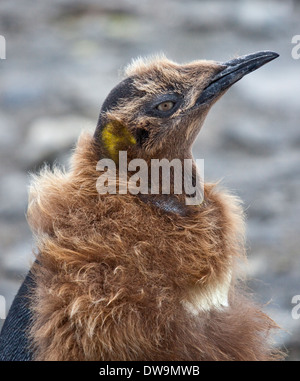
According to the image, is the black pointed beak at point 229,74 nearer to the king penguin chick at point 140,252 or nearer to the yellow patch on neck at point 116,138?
the king penguin chick at point 140,252

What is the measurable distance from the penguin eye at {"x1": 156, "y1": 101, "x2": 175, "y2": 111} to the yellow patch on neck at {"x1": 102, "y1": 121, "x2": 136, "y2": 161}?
0.08 m

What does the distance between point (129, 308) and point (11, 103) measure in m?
2.62

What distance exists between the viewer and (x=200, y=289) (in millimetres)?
1318

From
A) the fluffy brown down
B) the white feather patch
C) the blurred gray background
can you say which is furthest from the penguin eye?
the blurred gray background

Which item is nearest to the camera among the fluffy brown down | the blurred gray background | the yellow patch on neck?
the fluffy brown down

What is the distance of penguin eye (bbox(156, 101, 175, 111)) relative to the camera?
1.41 meters

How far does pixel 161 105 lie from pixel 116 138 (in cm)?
12

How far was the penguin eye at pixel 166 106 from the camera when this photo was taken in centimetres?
141

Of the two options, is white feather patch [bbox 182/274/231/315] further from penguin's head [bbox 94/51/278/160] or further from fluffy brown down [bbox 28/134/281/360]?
penguin's head [bbox 94/51/278/160]

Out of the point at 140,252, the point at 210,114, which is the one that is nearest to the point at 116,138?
the point at 140,252

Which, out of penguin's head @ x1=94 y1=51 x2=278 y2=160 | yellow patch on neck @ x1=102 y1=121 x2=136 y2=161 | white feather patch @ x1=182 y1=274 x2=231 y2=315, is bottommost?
white feather patch @ x1=182 y1=274 x2=231 y2=315

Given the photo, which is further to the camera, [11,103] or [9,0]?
[9,0]
